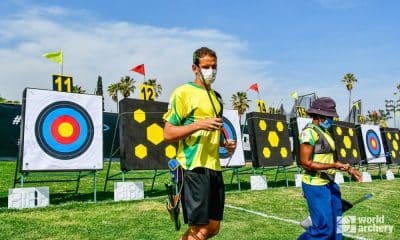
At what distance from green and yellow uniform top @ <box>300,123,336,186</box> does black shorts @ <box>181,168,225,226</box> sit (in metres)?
1.43

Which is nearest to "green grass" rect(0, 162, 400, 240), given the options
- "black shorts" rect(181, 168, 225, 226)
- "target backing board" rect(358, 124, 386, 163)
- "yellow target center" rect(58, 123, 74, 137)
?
"yellow target center" rect(58, 123, 74, 137)

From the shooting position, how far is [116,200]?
7.23 meters

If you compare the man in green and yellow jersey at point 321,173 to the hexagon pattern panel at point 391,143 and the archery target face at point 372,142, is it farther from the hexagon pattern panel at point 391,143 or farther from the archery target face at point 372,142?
the hexagon pattern panel at point 391,143

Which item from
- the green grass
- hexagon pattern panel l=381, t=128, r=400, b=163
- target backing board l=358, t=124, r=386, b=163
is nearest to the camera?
the green grass

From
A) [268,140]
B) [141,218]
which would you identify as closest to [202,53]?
[141,218]

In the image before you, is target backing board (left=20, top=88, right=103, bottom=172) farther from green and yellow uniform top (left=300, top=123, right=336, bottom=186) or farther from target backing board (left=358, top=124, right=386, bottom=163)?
target backing board (left=358, top=124, right=386, bottom=163)

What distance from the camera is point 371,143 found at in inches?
608

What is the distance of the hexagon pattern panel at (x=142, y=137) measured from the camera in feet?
26.6

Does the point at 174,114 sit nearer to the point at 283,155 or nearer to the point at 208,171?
the point at 208,171

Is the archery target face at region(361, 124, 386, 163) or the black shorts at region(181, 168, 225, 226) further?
the archery target face at region(361, 124, 386, 163)

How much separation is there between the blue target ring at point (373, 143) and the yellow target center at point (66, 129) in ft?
38.7

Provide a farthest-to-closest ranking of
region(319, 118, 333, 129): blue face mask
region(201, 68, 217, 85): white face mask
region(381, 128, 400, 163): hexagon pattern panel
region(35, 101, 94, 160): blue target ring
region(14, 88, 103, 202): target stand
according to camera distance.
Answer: region(381, 128, 400, 163): hexagon pattern panel < region(35, 101, 94, 160): blue target ring < region(14, 88, 103, 202): target stand < region(319, 118, 333, 129): blue face mask < region(201, 68, 217, 85): white face mask

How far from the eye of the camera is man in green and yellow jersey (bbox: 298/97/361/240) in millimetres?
3652

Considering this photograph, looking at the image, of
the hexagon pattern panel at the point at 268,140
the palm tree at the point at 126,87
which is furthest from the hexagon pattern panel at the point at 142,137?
the palm tree at the point at 126,87
